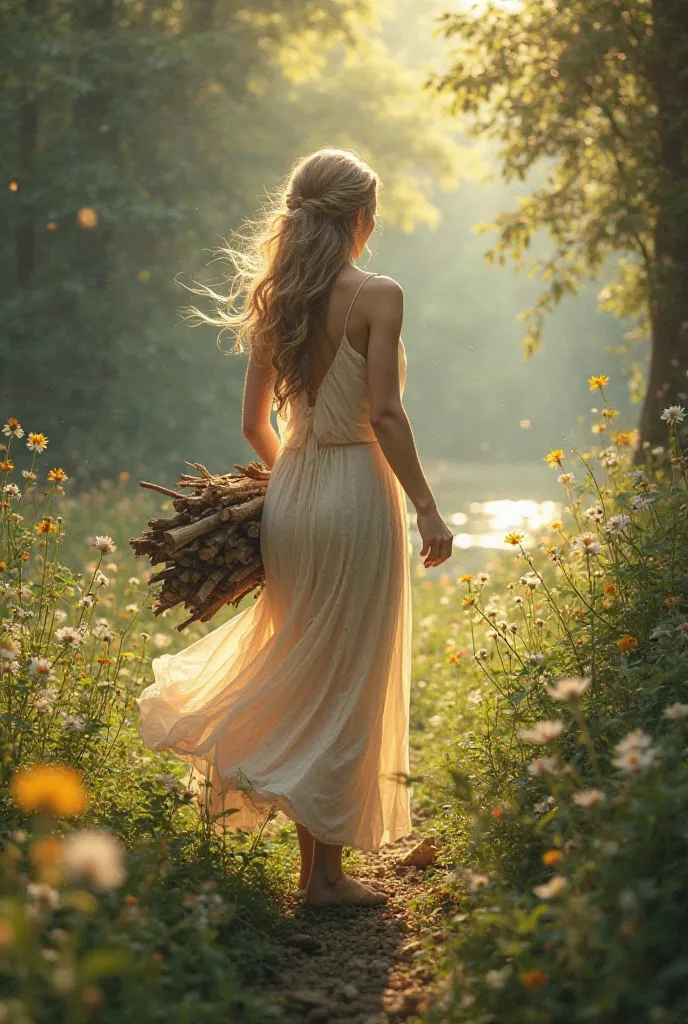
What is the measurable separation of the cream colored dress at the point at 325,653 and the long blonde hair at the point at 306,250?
150 mm

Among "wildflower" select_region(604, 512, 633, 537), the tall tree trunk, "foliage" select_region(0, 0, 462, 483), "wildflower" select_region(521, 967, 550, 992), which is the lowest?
"wildflower" select_region(521, 967, 550, 992)

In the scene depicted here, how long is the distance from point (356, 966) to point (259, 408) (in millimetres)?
1949

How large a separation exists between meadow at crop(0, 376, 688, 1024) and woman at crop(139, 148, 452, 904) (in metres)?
0.21

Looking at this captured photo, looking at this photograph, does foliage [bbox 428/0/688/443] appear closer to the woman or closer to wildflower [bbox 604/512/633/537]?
wildflower [bbox 604/512/633/537]

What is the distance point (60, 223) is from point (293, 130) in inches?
210

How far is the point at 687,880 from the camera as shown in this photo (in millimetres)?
2150

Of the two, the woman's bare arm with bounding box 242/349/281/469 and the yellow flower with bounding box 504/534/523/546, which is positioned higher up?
the woman's bare arm with bounding box 242/349/281/469

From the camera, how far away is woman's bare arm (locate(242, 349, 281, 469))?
12.3 feet

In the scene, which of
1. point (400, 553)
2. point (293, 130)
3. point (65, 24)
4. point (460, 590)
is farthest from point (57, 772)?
point (293, 130)

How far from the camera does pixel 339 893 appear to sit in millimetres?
3512

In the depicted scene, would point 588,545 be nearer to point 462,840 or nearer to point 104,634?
point 462,840

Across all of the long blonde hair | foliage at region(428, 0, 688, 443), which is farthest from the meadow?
foliage at region(428, 0, 688, 443)

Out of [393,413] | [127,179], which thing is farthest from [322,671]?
[127,179]

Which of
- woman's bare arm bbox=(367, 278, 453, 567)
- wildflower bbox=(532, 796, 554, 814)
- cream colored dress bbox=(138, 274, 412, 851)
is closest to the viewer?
wildflower bbox=(532, 796, 554, 814)
